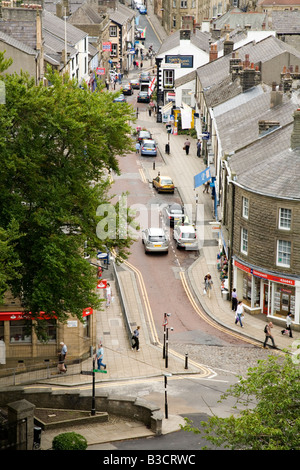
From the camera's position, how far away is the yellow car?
246ft

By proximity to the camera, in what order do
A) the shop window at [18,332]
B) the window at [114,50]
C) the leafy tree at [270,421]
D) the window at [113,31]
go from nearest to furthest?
the leafy tree at [270,421]
the shop window at [18,332]
the window at [113,31]
the window at [114,50]

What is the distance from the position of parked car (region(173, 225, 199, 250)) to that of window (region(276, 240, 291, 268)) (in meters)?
13.3

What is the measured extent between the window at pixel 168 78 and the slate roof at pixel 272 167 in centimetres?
4940

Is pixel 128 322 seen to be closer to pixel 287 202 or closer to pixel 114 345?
pixel 114 345

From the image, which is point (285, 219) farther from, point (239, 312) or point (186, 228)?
point (186, 228)

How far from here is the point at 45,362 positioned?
147 feet

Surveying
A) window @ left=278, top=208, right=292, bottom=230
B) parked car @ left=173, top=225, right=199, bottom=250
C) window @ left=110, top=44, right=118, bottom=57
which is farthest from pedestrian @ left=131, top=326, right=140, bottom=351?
window @ left=110, top=44, right=118, bottom=57

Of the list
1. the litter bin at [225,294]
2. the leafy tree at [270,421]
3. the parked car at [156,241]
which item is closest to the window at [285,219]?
the litter bin at [225,294]

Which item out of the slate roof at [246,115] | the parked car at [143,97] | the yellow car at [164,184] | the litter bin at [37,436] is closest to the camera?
the litter bin at [37,436]

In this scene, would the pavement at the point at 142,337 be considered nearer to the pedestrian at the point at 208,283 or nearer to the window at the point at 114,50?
the pedestrian at the point at 208,283

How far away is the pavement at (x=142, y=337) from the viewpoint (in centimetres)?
3647

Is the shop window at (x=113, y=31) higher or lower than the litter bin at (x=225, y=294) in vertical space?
higher

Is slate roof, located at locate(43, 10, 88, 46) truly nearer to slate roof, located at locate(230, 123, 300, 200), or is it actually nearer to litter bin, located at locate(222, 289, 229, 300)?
slate roof, located at locate(230, 123, 300, 200)

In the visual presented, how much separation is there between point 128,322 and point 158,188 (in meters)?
26.8
